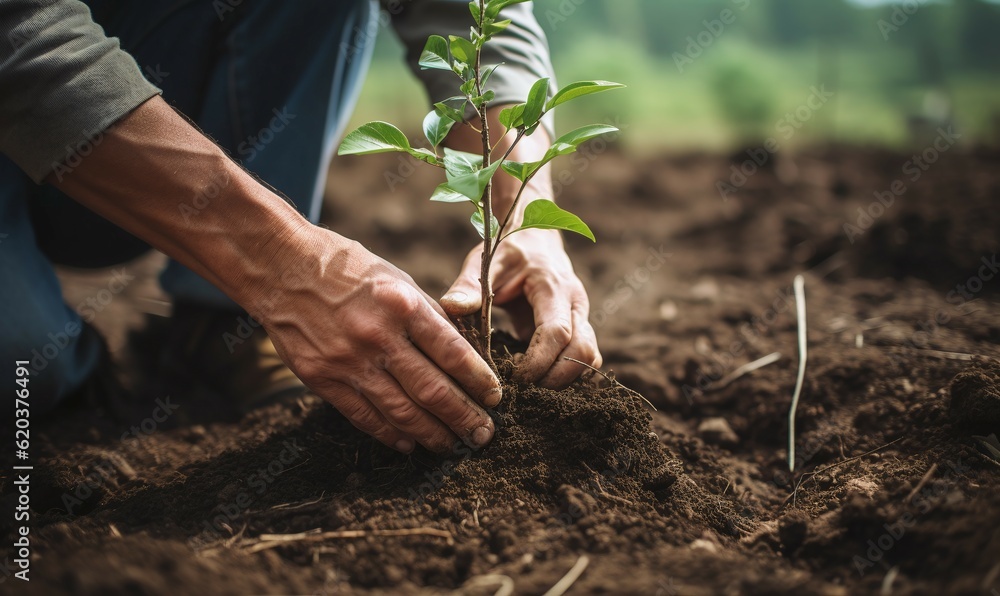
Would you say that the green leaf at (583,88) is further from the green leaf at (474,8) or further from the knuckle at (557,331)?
the knuckle at (557,331)

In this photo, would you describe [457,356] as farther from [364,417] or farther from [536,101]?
[536,101]

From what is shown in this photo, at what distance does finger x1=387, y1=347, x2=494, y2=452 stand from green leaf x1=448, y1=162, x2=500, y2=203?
298 mm

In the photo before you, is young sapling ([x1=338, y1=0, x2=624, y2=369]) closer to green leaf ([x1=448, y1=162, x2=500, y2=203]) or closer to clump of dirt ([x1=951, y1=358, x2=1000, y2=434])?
green leaf ([x1=448, y1=162, x2=500, y2=203])

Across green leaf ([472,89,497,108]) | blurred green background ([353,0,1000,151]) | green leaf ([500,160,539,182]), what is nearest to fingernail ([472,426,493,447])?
green leaf ([500,160,539,182])

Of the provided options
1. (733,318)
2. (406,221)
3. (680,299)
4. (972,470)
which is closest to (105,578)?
(972,470)

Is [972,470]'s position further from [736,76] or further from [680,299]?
[736,76]

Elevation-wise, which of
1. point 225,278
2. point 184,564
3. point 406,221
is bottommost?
point 406,221

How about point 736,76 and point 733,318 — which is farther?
point 736,76

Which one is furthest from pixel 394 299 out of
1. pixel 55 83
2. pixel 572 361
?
pixel 55 83

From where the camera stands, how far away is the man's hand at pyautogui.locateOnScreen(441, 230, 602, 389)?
4.32ft

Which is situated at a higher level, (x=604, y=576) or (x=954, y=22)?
(x=954, y=22)

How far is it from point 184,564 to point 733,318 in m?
1.86

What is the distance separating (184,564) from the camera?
0.92 meters

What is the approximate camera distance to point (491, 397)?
1.22m
